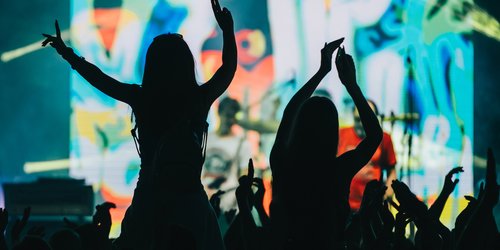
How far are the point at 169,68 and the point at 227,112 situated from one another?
520 cm

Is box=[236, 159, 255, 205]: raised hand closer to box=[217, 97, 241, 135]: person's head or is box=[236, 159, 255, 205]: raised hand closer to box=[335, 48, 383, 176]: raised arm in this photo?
box=[335, 48, 383, 176]: raised arm

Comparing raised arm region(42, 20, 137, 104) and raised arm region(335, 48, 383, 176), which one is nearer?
raised arm region(335, 48, 383, 176)

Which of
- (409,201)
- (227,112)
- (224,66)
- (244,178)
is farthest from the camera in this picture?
(227,112)

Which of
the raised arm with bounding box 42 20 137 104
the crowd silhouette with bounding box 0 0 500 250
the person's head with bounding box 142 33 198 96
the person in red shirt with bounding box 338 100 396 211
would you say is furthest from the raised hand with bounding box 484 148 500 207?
the person in red shirt with bounding box 338 100 396 211

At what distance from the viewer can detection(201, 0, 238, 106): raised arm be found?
194 cm

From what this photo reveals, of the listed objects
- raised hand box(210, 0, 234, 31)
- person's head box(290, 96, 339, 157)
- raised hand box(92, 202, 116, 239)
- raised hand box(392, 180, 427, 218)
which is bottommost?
raised hand box(92, 202, 116, 239)

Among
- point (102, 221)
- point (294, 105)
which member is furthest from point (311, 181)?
point (102, 221)

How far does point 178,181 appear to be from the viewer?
179 centimetres

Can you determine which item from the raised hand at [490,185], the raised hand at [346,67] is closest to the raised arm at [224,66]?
the raised hand at [346,67]

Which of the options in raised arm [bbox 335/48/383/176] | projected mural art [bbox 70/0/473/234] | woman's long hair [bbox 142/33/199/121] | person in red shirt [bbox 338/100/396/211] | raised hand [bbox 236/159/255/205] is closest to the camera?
raised hand [bbox 236/159/255/205]

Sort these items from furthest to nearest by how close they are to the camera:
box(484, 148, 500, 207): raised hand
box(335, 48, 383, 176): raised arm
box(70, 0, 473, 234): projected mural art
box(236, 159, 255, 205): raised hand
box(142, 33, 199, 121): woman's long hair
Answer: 1. box(70, 0, 473, 234): projected mural art
2. box(142, 33, 199, 121): woman's long hair
3. box(335, 48, 383, 176): raised arm
4. box(236, 159, 255, 205): raised hand
5. box(484, 148, 500, 207): raised hand

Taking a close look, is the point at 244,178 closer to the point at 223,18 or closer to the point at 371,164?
the point at 223,18

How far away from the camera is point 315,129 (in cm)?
174

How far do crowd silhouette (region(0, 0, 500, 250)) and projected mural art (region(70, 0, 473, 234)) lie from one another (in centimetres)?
501
